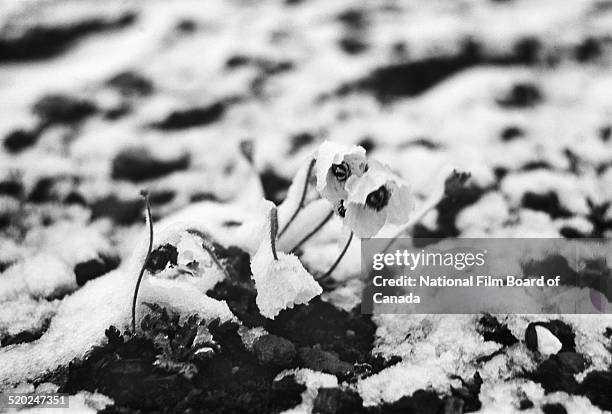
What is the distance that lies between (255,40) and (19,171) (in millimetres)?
1442

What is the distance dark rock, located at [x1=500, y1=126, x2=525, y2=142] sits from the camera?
2.38 meters

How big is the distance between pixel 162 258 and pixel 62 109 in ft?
4.69

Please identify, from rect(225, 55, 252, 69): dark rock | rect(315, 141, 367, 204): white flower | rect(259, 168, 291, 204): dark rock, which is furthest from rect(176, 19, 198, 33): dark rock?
rect(315, 141, 367, 204): white flower

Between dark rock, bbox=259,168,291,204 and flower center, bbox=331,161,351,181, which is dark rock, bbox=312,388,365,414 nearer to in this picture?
flower center, bbox=331,161,351,181

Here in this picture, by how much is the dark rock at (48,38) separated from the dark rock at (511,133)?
224cm

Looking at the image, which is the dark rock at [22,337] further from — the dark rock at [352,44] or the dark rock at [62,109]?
the dark rock at [352,44]

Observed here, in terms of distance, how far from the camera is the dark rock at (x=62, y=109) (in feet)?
8.39

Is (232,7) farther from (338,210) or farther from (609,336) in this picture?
(609,336)

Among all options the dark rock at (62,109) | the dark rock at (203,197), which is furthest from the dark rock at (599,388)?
the dark rock at (62,109)

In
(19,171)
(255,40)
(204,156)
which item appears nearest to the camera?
(19,171)

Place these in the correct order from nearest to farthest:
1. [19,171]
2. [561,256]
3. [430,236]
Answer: [561,256], [430,236], [19,171]

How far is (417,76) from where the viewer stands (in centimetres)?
278

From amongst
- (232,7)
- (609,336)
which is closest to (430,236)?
(609,336)

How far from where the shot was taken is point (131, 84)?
2799 mm
